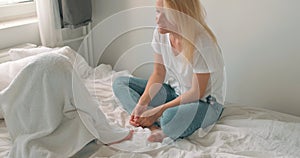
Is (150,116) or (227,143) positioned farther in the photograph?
(150,116)

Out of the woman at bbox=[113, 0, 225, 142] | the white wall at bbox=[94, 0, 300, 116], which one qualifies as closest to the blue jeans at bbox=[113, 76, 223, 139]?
the woman at bbox=[113, 0, 225, 142]

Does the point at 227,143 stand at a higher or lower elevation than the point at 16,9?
lower

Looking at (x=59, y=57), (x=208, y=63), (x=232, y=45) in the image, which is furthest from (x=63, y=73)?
(x=232, y=45)

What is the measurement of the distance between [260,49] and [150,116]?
2.12 ft

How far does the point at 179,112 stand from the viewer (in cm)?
129

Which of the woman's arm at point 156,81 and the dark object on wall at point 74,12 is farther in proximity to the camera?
the dark object on wall at point 74,12

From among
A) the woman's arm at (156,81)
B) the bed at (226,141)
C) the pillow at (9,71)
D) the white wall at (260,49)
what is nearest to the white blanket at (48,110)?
the bed at (226,141)

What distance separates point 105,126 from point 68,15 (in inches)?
33.1

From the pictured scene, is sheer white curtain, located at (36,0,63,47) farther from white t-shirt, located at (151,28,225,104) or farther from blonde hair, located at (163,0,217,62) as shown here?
blonde hair, located at (163,0,217,62)

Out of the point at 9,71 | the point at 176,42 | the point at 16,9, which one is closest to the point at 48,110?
the point at 9,71

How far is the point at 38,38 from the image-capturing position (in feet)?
6.22

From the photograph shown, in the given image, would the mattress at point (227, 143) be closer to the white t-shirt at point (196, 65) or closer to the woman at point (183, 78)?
the woman at point (183, 78)

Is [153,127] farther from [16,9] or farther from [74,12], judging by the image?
[16,9]

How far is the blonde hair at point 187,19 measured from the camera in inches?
50.2
